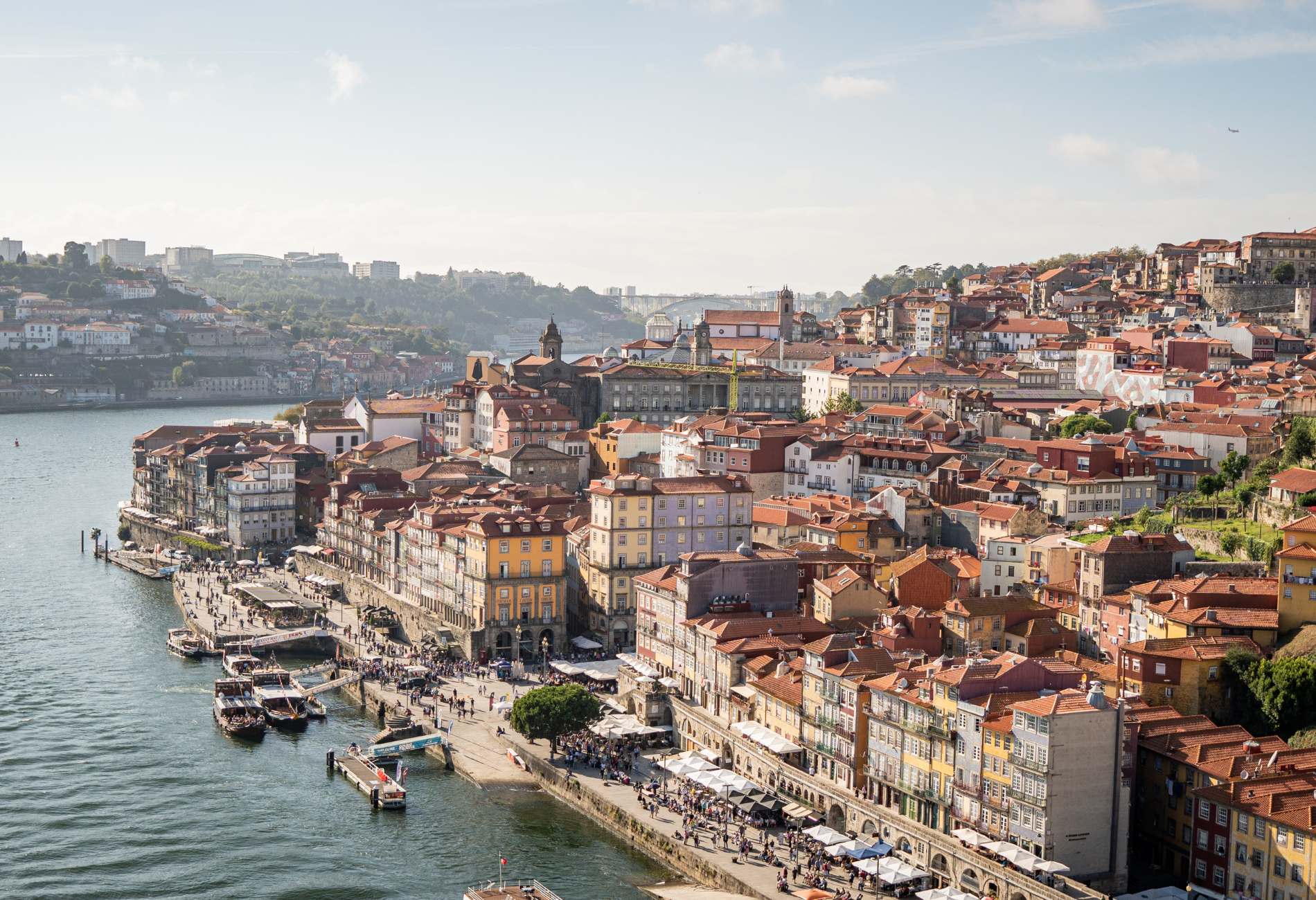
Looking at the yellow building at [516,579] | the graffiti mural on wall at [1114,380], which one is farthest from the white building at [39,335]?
the yellow building at [516,579]

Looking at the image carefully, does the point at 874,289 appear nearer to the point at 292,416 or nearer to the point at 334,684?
the point at 292,416

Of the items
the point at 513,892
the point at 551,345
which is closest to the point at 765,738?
the point at 513,892

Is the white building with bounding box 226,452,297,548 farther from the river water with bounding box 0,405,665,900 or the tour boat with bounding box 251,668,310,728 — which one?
the tour boat with bounding box 251,668,310,728

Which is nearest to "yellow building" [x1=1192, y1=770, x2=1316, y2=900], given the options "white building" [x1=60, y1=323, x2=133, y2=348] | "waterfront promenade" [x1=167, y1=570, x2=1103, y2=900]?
"waterfront promenade" [x1=167, y1=570, x2=1103, y2=900]

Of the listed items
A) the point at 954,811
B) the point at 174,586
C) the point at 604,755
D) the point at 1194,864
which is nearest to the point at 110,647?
the point at 174,586

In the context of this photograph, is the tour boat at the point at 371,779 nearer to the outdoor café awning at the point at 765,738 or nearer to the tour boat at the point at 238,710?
the tour boat at the point at 238,710

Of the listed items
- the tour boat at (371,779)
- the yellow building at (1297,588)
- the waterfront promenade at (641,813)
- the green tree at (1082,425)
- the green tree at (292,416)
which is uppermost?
the green tree at (1082,425)

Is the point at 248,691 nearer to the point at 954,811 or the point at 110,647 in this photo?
the point at 110,647
